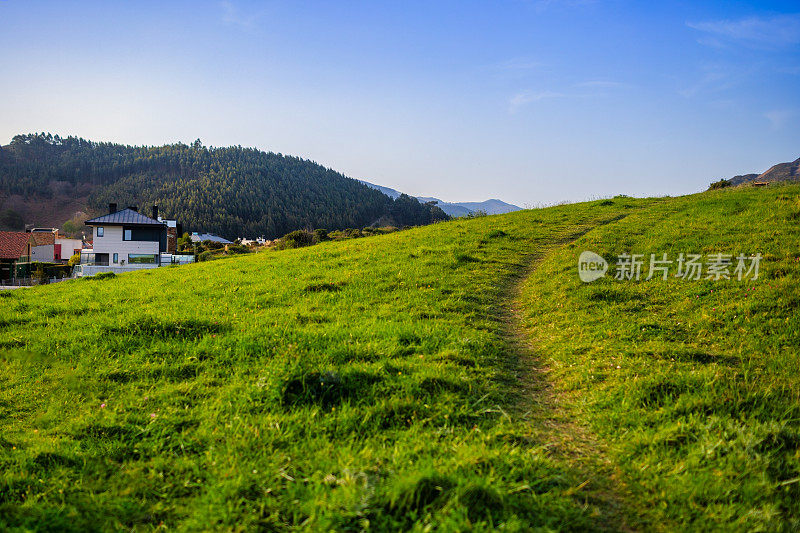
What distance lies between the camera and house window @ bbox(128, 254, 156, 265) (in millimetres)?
61844

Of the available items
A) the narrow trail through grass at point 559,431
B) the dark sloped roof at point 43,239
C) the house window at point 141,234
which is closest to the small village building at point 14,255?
the dark sloped roof at point 43,239

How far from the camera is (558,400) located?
20.9 feet

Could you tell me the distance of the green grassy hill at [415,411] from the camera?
3863mm

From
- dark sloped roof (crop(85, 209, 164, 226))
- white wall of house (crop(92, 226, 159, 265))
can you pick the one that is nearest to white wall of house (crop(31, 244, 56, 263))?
white wall of house (crop(92, 226, 159, 265))

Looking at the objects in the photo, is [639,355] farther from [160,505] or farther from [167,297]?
[167,297]

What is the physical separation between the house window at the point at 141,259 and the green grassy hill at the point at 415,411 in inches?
2185

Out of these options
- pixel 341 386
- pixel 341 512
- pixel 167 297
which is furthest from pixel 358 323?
pixel 167 297

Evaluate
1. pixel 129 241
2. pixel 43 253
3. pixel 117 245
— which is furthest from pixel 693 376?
pixel 43 253

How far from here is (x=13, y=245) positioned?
7838 cm

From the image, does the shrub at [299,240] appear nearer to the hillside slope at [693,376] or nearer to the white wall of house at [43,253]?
the hillside slope at [693,376]

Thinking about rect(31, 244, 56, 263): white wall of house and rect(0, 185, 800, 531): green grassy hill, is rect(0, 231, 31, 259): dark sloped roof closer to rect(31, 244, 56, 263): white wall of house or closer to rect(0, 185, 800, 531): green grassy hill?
rect(31, 244, 56, 263): white wall of house

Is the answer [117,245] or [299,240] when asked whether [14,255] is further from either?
[299,240]

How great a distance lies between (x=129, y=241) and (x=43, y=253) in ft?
157

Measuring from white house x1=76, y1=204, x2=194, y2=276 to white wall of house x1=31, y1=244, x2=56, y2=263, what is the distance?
41.1m
